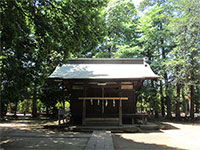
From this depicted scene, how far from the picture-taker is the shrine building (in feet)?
31.4

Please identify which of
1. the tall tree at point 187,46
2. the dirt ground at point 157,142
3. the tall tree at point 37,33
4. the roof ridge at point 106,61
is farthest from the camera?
the tall tree at point 187,46

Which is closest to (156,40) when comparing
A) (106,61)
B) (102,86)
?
(106,61)

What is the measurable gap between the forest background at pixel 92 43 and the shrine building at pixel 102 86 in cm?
153

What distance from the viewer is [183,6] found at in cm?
1527

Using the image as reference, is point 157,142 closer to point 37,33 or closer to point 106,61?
point 37,33

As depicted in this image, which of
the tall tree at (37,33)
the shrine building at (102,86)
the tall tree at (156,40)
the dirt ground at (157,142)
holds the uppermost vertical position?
the tall tree at (156,40)

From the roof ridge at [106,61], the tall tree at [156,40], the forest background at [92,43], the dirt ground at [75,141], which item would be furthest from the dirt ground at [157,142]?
the tall tree at [156,40]

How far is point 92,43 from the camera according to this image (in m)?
6.86

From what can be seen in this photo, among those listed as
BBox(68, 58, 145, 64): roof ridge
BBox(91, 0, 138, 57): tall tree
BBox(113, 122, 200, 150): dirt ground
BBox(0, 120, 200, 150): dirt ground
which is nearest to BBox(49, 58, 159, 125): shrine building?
BBox(68, 58, 145, 64): roof ridge

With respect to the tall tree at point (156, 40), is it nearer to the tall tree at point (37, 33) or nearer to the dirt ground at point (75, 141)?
the dirt ground at point (75, 141)

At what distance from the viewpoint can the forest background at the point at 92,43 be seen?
5.53 metres

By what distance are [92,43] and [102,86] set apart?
3950mm

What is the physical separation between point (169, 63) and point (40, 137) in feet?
42.6

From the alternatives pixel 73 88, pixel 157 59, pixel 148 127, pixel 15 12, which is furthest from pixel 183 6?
pixel 15 12
